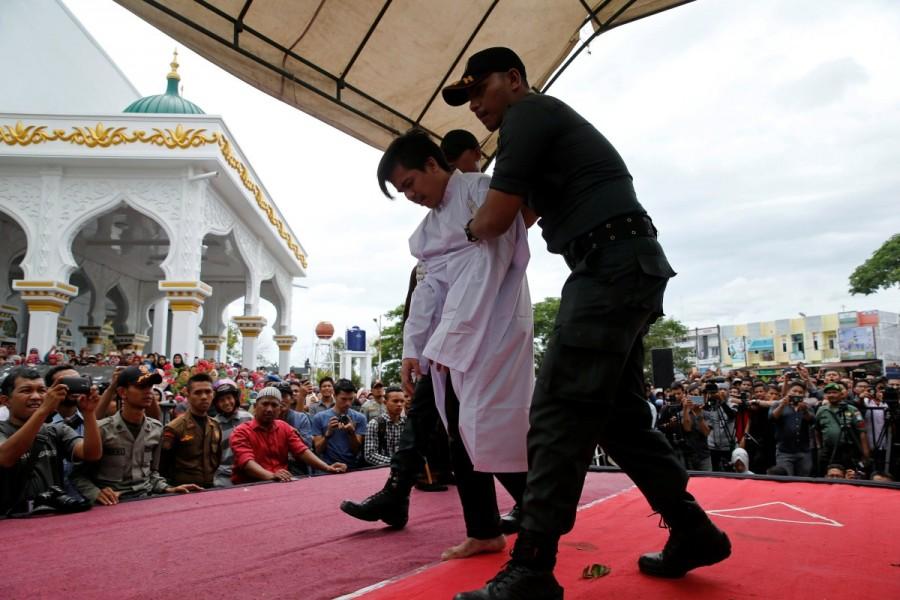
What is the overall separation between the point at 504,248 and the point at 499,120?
0.40 metres

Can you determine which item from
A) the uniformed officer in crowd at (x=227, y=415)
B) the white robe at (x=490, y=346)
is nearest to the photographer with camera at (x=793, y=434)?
the uniformed officer in crowd at (x=227, y=415)

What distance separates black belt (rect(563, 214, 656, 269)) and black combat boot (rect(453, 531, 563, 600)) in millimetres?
722

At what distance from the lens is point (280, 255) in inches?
813

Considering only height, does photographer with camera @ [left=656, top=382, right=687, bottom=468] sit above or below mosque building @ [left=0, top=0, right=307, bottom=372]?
below

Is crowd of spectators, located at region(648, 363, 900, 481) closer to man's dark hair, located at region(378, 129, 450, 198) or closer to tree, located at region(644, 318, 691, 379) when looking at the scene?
man's dark hair, located at region(378, 129, 450, 198)

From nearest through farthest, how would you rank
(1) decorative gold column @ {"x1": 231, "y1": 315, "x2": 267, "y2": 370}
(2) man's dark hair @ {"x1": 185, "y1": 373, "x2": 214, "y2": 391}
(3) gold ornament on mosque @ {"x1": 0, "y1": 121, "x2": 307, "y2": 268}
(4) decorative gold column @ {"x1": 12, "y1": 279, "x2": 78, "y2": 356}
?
(2) man's dark hair @ {"x1": 185, "y1": 373, "x2": 214, "y2": 391} < (4) decorative gold column @ {"x1": 12, "y1": 279, "x2": 78, "y2": 356} < (3) gold ornament on mosque @ {"x1": 0, "y1": 121, "x2": 307, "y2": 268} < (1) decorative gold column @ {"x1": 231, "y1": 315, "x2": 267, "y2": 370}

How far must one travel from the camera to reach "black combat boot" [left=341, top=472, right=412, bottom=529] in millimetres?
2389

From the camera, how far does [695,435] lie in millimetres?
7105

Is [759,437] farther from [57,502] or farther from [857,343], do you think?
[857,343]

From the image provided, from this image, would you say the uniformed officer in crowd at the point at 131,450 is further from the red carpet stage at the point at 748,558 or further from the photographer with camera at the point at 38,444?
the red carpet stage at the point at 748,558

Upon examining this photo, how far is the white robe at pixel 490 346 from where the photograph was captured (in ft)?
6.08

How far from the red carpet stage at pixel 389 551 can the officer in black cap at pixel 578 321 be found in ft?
0.64

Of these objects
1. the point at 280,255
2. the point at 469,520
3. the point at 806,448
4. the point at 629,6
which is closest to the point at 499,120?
the point at 469,520

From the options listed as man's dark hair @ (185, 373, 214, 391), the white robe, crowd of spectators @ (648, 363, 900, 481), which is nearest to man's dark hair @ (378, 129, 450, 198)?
the white robe
